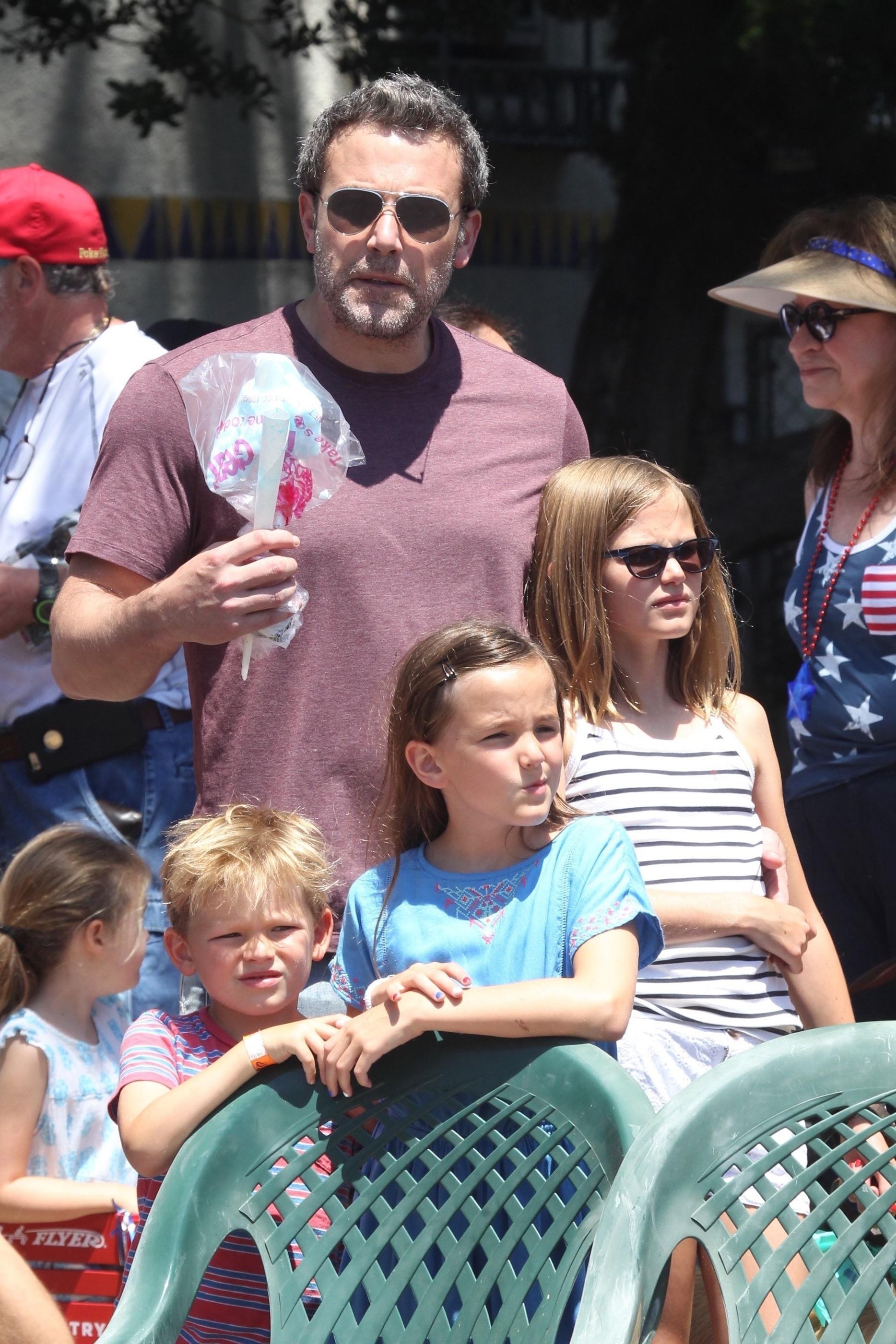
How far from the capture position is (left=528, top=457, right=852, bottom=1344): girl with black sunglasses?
2236 millimetres

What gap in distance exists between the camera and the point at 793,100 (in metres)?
5.80

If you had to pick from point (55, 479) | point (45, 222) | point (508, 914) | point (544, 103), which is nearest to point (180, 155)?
point (544, 103)

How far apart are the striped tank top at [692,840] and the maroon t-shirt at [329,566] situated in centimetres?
28

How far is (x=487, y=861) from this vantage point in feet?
6.82

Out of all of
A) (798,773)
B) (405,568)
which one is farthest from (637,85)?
(405,568)

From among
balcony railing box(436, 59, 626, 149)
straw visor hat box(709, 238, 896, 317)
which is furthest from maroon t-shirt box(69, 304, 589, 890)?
balcony railing box(436, 59, 626, 149)

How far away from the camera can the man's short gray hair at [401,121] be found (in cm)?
238

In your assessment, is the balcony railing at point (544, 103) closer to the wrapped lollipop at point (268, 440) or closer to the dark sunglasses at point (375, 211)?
the dark sunglasses at point (375, 211)

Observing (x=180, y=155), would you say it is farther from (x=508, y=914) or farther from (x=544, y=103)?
(x=508, y=914)

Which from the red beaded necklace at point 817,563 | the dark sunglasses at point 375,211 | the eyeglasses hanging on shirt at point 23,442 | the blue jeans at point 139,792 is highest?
the dark sunglasses at point 375,211

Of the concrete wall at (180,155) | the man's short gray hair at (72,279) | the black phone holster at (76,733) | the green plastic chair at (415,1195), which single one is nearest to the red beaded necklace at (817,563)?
the black phone holster at (76,733)

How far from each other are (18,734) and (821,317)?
173 centimetres

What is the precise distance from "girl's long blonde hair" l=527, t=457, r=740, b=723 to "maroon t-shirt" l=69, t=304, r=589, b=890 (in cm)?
6

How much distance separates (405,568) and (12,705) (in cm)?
115
